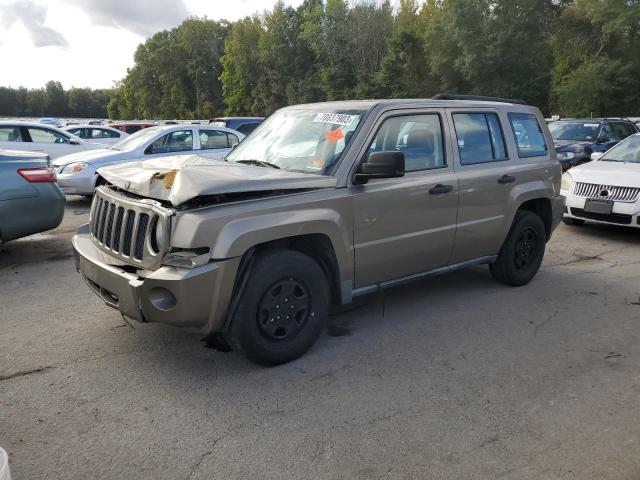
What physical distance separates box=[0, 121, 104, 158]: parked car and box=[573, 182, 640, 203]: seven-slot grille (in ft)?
35.6

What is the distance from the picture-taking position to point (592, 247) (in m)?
7.74

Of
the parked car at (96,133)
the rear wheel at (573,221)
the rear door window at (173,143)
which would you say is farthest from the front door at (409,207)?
the parked car at (96,133)

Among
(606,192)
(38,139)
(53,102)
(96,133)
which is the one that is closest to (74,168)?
(38,139)

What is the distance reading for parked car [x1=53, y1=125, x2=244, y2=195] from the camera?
406 inches

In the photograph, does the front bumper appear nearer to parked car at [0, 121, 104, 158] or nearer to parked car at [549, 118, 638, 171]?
parked car at [0, 121, 104, 158]

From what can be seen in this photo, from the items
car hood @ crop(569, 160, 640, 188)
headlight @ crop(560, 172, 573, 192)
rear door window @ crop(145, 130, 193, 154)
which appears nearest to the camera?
car hood @ crop(569, 160, 640, 188)

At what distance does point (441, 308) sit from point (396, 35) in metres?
54.7

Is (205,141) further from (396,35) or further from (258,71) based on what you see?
(258,71)

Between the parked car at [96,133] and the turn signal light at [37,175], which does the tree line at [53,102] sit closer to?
the parked car at [96,133]

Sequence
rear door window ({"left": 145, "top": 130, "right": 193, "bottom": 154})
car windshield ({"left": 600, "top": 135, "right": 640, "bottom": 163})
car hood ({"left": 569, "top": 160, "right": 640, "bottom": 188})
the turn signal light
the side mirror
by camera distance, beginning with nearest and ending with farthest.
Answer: the side mirror → the turn signal light → car hood ({"left": 569, "top": 160, "right": 640, "bottom": 188}) → car windshield ({"left": 600, "top": 135, "right": 640, "bottom": 163}) → rear door window ({"left": 145, "top": 130, "right": 193, "bottom": 154})

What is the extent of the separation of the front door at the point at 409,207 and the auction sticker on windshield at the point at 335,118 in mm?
256

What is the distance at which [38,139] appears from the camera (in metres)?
12.5

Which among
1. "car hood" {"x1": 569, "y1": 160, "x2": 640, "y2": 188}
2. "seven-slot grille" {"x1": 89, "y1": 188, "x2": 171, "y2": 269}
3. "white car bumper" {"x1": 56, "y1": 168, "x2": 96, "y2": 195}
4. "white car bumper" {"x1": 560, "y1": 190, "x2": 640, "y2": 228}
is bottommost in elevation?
"white car bumper" {"x1": 560, "y1": 190, "x2": 640, "y2": 228}

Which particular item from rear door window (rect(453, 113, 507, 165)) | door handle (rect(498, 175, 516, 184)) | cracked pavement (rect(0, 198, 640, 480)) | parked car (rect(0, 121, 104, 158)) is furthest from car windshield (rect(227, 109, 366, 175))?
parked car (rect(0, 121, 104, 158))
